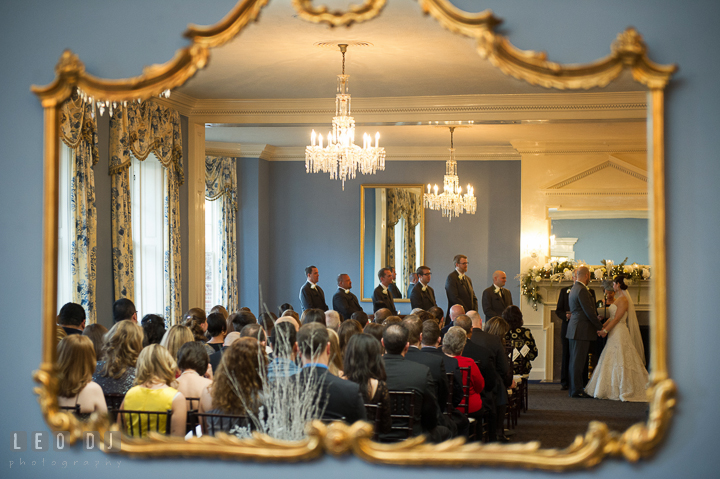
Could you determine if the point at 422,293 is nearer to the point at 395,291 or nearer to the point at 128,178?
the point at 395,291

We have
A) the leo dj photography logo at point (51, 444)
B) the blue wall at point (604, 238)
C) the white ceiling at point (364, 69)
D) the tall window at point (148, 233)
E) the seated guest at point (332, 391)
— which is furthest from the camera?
the blue wall at point (604, 238)

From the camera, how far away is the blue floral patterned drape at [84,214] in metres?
5.39

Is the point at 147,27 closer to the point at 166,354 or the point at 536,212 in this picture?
the point at 166,354

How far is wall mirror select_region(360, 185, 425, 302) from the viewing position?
10.5m

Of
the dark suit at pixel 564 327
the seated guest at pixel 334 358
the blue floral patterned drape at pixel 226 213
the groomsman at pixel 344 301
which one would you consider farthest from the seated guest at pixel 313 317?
the blue floral patterned drape at pixel 226 213

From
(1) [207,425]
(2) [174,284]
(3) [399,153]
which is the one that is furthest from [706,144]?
(3) [399,153]

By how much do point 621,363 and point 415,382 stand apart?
4852 mm

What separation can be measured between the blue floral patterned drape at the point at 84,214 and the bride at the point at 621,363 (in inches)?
210

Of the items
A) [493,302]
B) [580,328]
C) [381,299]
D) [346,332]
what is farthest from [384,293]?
[346,332]

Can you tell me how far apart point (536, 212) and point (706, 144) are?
6.85m

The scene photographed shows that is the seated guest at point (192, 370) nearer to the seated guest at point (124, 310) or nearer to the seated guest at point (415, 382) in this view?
the seated guest at point (415, 382)

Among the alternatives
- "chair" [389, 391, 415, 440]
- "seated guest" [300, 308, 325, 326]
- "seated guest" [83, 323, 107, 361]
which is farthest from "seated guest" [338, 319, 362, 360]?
"seated guest" [83, 323, 107, 361]

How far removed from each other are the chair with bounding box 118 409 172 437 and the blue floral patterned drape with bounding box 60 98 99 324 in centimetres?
Result: 260

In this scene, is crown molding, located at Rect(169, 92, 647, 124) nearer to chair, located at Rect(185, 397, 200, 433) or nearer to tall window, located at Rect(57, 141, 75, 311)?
tall window, located at Rect(57, 141, 75, 311)
